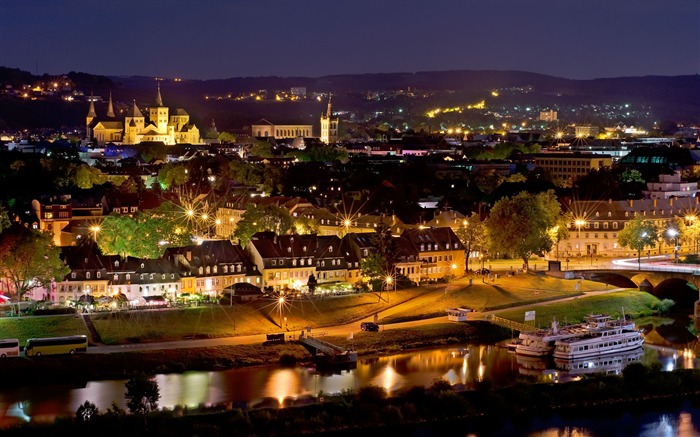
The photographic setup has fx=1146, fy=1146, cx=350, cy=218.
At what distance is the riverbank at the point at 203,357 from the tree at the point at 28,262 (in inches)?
222

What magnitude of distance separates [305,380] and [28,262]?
1078 cm

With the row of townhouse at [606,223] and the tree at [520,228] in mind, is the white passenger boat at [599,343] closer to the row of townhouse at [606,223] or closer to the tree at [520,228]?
the tree at [520,228]

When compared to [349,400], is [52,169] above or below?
above

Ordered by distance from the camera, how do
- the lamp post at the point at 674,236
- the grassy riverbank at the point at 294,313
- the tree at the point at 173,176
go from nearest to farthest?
the grassy riverbank at the point at 294,313 < the lamp post at the point at 674,236 < the tree at the point at 173,176

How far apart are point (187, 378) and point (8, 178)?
116 ft

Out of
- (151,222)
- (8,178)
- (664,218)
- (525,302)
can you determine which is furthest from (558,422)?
(8,178)

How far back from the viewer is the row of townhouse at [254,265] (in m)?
37.2

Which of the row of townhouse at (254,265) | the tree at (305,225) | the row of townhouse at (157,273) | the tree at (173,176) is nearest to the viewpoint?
the row of townhouse at (157,273)

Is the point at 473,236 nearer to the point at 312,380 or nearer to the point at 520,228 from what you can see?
the point at 520,228

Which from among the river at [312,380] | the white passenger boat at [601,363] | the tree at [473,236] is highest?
the tree at [473,236]

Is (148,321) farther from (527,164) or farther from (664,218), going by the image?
(527,164)

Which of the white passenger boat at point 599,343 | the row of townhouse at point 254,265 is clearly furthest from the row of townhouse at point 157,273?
the white passenger boat at point 599,343

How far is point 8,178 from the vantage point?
2422 inches

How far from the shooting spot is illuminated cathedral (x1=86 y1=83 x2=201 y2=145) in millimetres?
110375
